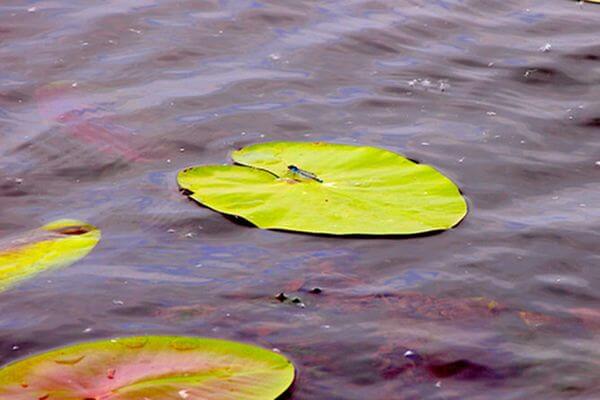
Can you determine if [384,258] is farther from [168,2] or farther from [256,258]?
[168,2]

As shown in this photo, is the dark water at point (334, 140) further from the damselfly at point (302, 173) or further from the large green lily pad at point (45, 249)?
the damselfly at point (302, 173)

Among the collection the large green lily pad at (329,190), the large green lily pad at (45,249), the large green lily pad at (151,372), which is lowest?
the large green lily pad at (45,249)

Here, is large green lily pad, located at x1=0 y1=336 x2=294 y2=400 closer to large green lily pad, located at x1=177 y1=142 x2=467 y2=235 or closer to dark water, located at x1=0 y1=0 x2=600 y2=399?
dark water, located at x1=0 y1=0 x2=600 y2=399

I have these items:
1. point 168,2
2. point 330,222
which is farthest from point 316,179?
point 168,2

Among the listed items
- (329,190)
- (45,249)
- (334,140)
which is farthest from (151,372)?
(334,140)

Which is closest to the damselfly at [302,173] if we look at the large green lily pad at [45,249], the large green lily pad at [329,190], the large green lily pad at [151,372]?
the large green lily pad at [329,190]

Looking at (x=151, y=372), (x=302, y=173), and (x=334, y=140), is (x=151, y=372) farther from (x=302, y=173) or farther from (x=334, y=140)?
(x=334, y=140)
